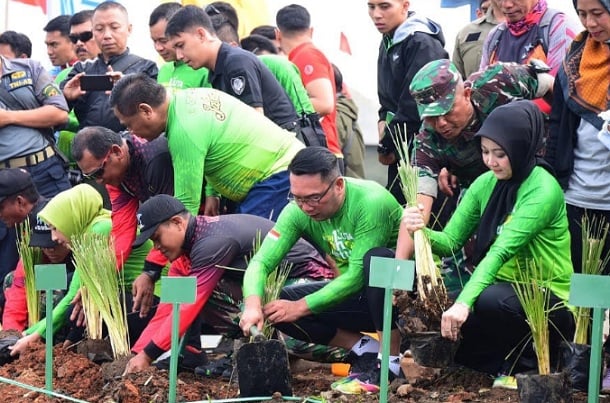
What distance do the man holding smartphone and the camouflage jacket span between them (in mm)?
2628

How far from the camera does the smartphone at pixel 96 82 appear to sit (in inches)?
303

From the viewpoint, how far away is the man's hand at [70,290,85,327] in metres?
6.57

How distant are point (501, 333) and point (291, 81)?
8.49 feet

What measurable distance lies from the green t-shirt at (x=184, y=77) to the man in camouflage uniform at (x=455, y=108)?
6.39ft

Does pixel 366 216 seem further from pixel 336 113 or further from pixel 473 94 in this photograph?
pixel 336 113

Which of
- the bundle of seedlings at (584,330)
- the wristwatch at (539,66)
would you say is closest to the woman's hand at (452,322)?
the bundle of seedlings at (584,330)

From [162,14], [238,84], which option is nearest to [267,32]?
[162,14]

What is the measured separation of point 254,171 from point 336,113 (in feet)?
6.99

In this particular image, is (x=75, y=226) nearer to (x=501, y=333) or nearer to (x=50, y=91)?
(x=50, y=91)

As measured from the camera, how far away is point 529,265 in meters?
5.19

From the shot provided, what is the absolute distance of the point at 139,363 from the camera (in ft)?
19.0

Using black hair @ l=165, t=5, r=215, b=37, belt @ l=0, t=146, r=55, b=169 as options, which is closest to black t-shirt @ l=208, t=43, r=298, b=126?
black hair @ l=165, t=5, r=215, b=37

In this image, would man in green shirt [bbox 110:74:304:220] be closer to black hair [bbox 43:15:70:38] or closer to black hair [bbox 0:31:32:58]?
black hair [bbox 43:15:70:38]

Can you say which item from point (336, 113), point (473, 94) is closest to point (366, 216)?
point (473, 94)
